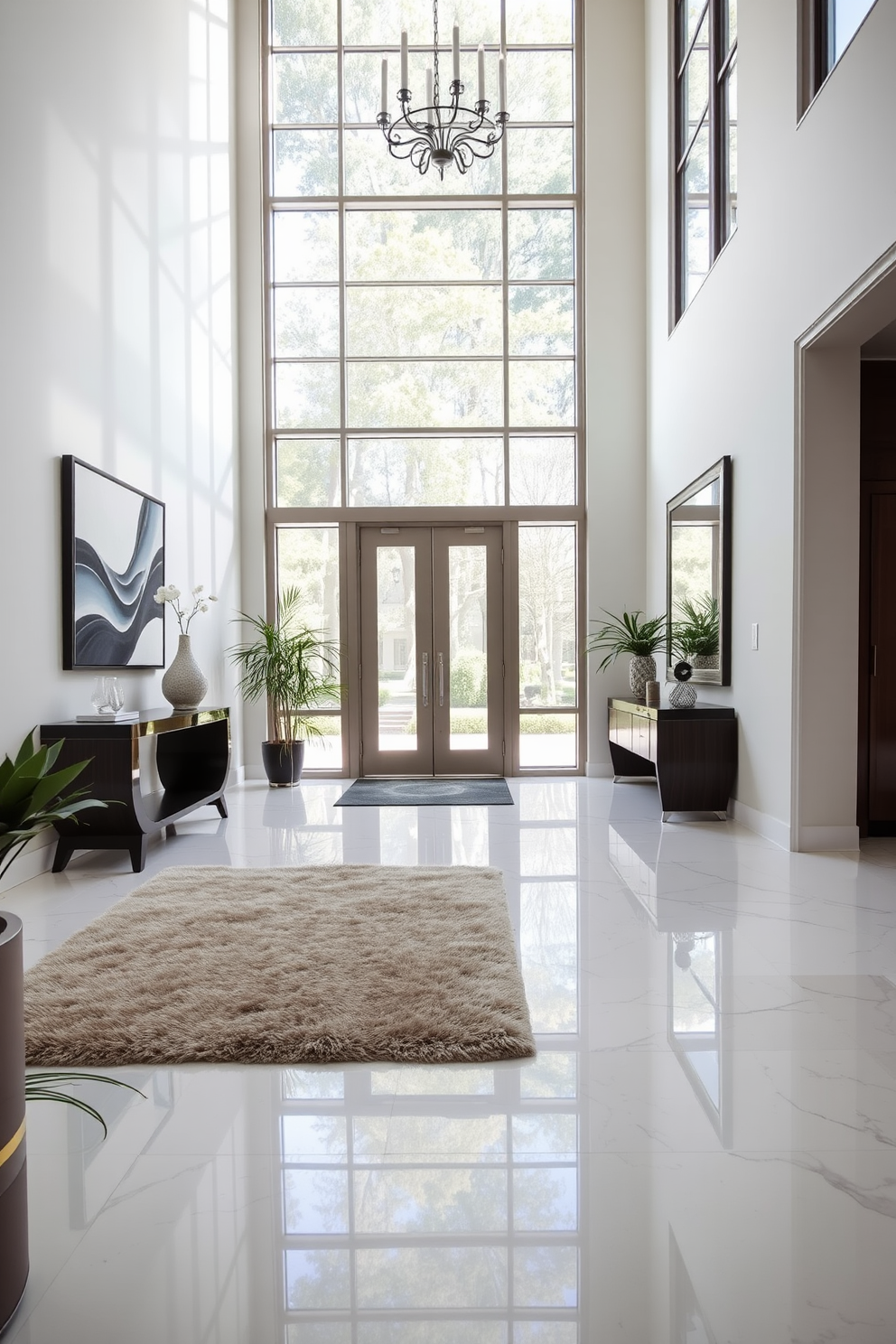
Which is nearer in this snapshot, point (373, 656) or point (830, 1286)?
point (830, 1286)

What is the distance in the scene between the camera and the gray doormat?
21.1ft

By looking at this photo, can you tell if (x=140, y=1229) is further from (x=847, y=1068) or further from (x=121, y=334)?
(x=121, y=334)

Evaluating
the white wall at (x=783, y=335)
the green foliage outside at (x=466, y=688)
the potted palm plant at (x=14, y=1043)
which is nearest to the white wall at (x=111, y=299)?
the green foliage outside at (x=466, y=688)

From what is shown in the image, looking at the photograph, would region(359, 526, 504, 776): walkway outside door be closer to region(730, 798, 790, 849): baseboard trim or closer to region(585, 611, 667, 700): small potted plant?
region(585, 611, 667, 700): small potted plant

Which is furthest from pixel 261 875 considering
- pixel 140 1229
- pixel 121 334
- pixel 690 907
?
pixel 121 334

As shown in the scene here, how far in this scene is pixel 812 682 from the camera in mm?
4492

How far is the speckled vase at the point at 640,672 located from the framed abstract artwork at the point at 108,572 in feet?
11.3

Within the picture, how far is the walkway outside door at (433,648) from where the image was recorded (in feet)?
26.3

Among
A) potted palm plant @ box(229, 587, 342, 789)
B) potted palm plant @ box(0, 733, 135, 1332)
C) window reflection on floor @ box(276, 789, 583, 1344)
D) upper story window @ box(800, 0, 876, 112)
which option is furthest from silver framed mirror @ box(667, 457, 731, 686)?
potted palm plant @ box(0, 733, 135, 1332)

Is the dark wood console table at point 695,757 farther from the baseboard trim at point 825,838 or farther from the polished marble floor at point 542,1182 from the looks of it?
the polished marble floor at point 542,1182

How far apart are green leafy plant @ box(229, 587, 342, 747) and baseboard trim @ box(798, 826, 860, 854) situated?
4188 millimetres

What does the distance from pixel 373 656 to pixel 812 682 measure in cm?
434

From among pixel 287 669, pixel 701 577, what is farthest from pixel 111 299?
pixel 701 577

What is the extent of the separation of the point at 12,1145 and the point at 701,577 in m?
5.59
